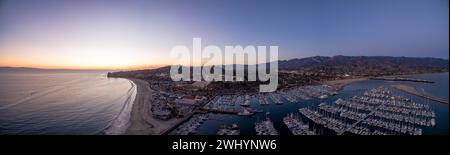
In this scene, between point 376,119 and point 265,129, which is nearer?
point 265,129

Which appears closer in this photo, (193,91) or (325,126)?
(325,126)

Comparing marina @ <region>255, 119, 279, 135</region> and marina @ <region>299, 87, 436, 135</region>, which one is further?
marina @ <region>299, 87, 436, 135</region>

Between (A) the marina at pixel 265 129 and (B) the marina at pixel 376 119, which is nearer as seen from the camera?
(A) the marina at pixel 265 129
